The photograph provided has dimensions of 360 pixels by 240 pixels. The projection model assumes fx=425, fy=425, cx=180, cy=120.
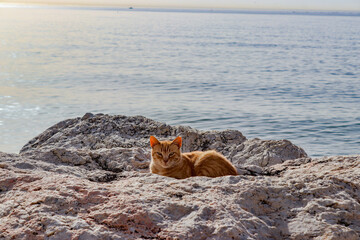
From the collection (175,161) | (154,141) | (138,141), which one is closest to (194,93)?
(138,141)

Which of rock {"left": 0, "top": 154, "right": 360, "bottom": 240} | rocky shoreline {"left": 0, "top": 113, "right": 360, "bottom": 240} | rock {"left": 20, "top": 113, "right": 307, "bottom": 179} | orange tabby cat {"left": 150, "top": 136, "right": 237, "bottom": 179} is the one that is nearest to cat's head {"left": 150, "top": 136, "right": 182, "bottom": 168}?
orange tabby cat {"left": 150, "top": 136, "right": 237, "bottom": 179}

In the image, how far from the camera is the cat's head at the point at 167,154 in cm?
462

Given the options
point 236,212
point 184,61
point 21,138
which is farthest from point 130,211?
point 184,61

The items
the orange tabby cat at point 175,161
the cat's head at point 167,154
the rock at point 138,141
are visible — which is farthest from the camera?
the rock at point 138,141

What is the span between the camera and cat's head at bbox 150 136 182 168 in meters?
4.62

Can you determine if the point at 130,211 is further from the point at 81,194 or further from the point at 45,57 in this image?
the point at 45,57

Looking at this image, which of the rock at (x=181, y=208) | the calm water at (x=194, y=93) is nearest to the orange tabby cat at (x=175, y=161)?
the rock at (x=181, y=208)

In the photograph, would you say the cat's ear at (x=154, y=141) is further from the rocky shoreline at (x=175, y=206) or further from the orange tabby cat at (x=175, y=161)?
the rocky shoreline at (x=175, y=206)

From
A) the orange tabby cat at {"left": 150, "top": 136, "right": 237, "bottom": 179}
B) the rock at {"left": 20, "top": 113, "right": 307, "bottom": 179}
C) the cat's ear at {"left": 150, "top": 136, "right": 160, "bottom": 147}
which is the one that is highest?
the cat's ear at {"left": 150, "top": 136, "right": 160, "bottom": 147}

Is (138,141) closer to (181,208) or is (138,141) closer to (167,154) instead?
(167,154)

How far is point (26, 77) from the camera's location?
61.3 feet

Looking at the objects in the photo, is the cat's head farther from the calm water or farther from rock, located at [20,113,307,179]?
the calm water

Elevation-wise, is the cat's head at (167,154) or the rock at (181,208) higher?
the rock at (181,208)

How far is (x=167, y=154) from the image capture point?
461 cm
